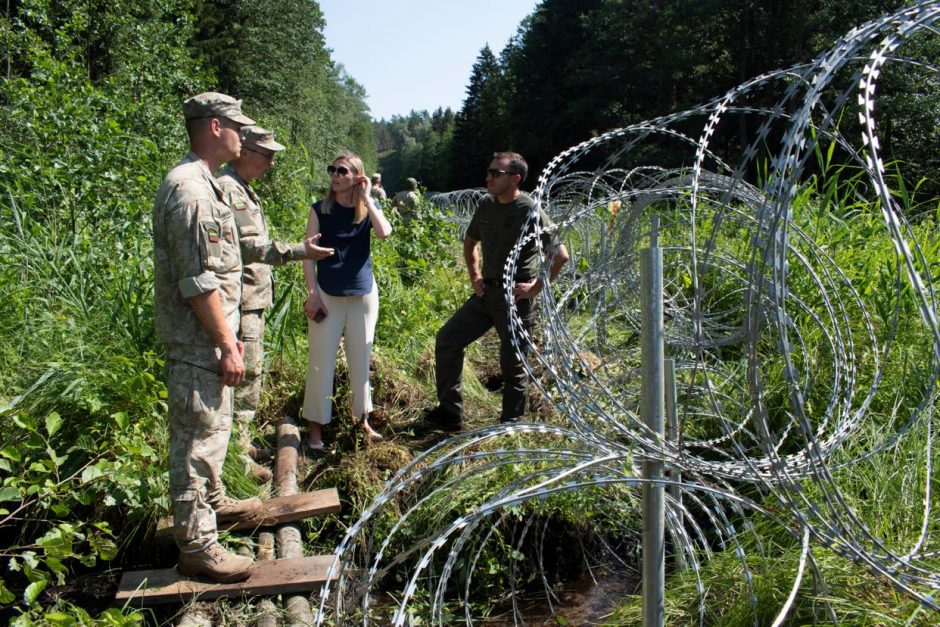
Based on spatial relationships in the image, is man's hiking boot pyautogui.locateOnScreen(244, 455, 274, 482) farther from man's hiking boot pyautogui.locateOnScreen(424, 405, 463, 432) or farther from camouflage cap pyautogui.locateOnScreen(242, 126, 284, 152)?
camouflage cap pyautogui.locateOnScreen(242, 126, 284, 152)

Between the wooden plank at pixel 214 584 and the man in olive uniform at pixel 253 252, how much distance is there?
0.92 metres

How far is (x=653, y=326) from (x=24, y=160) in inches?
208

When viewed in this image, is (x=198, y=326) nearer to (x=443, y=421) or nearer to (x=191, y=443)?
(x=191, y=443)

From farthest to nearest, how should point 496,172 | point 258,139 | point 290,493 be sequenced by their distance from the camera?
point 496,172 → point 290,493 → point 258,139

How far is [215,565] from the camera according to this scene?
285 centimetres

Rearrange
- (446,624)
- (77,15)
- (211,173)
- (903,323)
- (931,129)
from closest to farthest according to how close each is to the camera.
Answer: (211,173) → (446,624) → (903,323) → (77,15) → (931,129)

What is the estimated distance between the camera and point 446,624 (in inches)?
132

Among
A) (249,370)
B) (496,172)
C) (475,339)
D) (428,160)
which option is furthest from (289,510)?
(428,160)

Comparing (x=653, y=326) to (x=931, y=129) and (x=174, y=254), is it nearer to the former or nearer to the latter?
(x=174, y=254)

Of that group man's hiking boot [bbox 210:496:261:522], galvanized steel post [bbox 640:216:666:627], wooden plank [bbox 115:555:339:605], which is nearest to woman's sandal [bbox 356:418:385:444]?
man's hiking boot [bbox 210:496:261:522]

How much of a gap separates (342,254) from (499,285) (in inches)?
39.2

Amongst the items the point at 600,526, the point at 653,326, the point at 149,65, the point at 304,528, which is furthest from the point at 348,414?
the point at 149,65

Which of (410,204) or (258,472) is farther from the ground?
(410,204)

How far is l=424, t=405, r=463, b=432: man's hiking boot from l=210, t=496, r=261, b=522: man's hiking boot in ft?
5.74
